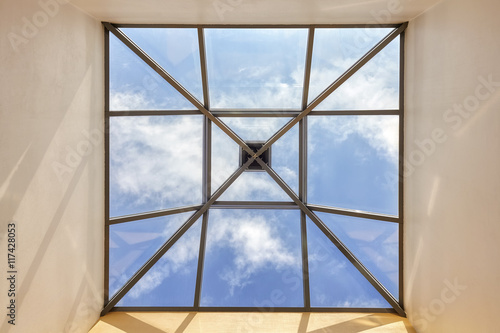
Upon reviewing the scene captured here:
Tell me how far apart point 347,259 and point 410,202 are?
1.78 meters

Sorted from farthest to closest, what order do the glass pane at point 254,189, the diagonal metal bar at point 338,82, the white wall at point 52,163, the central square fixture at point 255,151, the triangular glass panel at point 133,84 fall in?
the glass pane at point 254,189 → the central square fixture at point 255,151 → the triangular glass panel at point 133,84 → the diagonal metal bar at point 338,82 → the white wall at point 52,163

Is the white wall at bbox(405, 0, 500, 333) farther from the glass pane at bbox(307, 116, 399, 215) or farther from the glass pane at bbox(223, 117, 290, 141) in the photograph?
the glass pane at bbox(223, 117, 290, 141)

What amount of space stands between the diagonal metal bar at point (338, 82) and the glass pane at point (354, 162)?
0.37 metres

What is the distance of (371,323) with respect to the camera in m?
6.94

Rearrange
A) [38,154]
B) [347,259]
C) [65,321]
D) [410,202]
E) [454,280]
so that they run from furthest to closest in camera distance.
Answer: [347,259] < [410,202] < [65,321] < [454,280] < [38,154]

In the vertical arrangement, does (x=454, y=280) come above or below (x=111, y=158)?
below

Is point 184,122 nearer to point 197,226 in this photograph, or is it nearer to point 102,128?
point 102,128

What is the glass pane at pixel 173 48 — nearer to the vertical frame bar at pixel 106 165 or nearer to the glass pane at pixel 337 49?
the vertical frame bar at pixel 106 165

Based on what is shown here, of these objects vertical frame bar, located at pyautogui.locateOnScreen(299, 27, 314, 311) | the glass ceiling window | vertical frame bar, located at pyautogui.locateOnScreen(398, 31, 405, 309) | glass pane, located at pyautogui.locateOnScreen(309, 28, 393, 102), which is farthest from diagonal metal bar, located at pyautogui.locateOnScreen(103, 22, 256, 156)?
vertical frame bar, located at pyautogui.locateOnScreen(398, 31, 405, 309)

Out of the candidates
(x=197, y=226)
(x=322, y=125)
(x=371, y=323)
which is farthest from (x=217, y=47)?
(x=371, y=323)

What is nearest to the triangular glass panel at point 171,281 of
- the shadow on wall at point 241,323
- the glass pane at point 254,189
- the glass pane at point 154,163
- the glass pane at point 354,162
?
the shadow on wall at point 241,323

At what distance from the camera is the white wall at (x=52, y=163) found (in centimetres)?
432

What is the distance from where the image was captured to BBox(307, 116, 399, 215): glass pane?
→ 722cm

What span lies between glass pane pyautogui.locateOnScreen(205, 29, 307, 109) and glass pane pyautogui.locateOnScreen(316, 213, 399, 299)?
2.83 m
